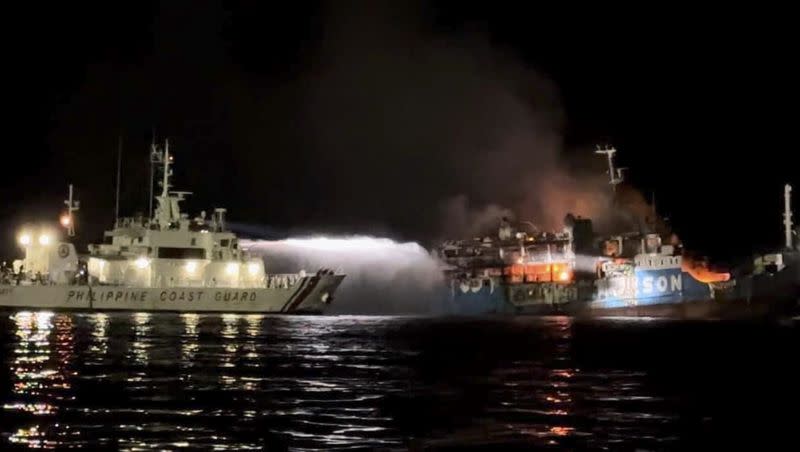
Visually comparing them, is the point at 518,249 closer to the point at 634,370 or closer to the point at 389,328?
the point at 389,328

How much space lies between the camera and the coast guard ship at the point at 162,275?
90.4 m

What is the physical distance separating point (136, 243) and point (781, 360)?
219 feet

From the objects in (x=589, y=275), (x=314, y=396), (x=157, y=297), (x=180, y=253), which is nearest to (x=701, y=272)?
(x=589, y=275)

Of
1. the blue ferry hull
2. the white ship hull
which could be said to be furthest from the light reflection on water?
the blue ferry hull

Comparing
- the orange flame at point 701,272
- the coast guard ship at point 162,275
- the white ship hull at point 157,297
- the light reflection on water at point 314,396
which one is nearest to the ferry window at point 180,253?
the coast guard ship at point 162,275

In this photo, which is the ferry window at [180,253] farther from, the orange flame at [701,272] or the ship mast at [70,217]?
the orange flame at [701,272]

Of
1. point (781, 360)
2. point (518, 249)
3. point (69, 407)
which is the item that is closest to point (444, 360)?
point (781, 360)

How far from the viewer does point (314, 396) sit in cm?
2722

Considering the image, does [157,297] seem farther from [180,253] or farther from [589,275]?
[589,275]

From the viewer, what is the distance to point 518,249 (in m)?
107

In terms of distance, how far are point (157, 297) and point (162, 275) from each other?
7.76 ft

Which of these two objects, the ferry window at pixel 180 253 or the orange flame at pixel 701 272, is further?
the orange flame at pixel 701 272

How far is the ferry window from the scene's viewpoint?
9131 cm

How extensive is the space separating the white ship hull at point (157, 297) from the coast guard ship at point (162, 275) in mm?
98
